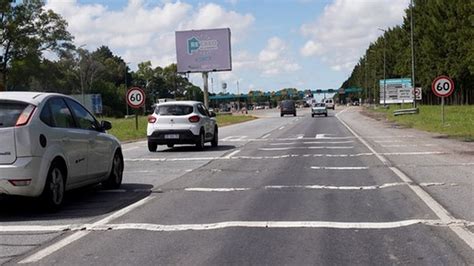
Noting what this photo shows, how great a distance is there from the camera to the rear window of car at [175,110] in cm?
2025

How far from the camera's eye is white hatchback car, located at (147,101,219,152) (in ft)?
65.5

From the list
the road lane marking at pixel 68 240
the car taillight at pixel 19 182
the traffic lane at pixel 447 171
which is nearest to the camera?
the road lane marking at pixel 68 240

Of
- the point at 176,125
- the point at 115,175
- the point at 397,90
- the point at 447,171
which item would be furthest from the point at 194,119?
the point at 397,90

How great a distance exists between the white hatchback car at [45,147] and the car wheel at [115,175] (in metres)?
0.84

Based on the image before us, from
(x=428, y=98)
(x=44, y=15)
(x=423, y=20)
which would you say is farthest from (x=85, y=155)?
(x=428, y=98)

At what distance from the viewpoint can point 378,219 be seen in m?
8.03

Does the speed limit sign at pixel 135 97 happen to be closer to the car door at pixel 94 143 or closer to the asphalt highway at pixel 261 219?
the asphalt highway at pixel 261 219

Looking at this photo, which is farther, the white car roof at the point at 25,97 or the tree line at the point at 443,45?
the tree line at the point at 443,45

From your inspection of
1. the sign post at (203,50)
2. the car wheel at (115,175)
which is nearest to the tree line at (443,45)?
the sign post at (203,50)

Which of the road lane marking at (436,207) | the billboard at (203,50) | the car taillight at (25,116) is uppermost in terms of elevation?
the billboard at (203,50)

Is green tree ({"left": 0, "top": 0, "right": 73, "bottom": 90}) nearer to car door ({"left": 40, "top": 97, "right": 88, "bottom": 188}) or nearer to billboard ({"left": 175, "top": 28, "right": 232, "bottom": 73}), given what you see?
billboard ({"left": 175, "top": 28, "right": 232, "bottom": 73})

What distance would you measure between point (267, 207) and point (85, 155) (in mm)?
2986

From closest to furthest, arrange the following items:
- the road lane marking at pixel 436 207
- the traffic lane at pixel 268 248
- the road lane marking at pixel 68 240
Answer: the traffic lane at pixel 268 248 < the road lane marking at pixel 68 240 < the road lane marking at pixel 436 207

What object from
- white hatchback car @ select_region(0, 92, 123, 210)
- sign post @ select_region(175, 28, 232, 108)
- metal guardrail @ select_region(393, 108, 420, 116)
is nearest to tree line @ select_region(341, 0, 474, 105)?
metal guardrail @ select_region(393, 108, 420, 116)
